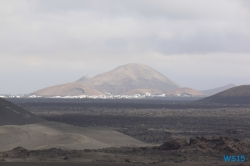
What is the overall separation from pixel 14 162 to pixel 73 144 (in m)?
8.45

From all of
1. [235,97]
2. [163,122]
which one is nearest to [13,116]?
[163,122]

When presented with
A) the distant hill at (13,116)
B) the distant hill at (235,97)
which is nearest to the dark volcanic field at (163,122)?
the distant hill at (13,116)

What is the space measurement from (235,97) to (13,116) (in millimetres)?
106049

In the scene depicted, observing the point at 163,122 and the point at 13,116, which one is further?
the point at 163,122

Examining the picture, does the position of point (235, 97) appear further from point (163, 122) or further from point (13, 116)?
point (13, 116)

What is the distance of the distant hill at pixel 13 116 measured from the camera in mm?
34062

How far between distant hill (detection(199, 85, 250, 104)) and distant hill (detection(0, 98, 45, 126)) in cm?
9564

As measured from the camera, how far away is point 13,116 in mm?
35062

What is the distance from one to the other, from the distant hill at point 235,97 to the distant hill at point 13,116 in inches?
3766

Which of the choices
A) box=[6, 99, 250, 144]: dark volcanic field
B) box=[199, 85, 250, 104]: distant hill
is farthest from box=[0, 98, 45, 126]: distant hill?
box=[199, 85, 250, 104]: distant hill

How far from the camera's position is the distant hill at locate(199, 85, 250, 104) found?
128 metres

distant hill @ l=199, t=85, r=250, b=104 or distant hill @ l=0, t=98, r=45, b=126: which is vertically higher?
distant hill @ l=199, t=85, r=250, b=104

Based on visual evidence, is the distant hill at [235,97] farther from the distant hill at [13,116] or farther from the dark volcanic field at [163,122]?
the distant hill at [13,116]

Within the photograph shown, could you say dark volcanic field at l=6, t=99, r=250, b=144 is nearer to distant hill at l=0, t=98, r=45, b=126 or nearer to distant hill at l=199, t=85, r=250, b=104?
distant hill at l=0, t=98, r=45, b=126
